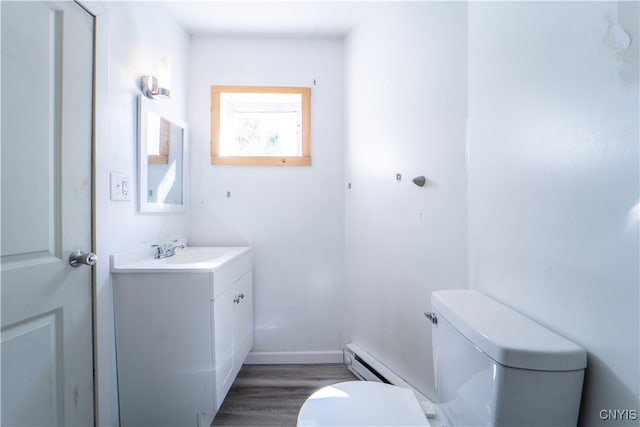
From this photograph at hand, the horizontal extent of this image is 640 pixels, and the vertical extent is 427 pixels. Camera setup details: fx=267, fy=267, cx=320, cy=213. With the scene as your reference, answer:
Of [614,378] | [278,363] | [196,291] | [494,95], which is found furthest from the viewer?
[278,363]

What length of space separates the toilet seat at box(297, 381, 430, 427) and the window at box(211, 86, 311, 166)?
1.43m

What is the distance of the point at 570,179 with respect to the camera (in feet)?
1.97

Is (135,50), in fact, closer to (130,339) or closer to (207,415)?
(130,339)

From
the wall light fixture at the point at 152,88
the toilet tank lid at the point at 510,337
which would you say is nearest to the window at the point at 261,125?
the wall light fixture at the point at 152,88

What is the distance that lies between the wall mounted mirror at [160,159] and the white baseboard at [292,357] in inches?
45.1

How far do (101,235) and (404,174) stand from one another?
4.63ft

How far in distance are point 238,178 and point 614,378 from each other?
1.90 m

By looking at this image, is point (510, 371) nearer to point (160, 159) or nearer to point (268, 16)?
point (160, 159)

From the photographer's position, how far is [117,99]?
121cm

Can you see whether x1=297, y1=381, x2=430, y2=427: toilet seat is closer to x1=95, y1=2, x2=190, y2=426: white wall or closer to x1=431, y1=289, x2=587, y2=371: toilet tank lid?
x1=431, y1=289, x2=587, y2=371: toilet tank lid

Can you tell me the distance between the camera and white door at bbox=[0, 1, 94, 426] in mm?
789

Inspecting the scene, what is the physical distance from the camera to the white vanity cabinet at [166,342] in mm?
1181

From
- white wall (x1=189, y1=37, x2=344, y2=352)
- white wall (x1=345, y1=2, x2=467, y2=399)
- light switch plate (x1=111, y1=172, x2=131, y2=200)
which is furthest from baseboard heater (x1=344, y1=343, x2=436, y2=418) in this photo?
light switch plate (x1=111, y1=172, x2=131, y2=200)

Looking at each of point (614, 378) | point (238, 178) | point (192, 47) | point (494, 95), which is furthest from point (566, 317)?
point (192, 47)
